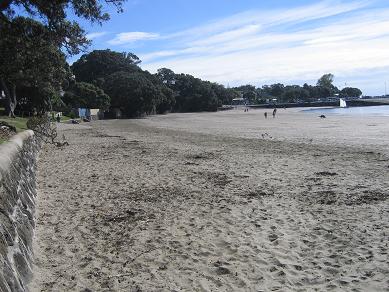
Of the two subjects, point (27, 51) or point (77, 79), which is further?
point (77, 79)

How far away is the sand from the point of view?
5895 mm

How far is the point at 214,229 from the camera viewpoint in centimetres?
806

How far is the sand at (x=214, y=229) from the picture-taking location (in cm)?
589

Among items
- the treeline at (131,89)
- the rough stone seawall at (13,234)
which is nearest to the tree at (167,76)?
the treeline at (131,89)

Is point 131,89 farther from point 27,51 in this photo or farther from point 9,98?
point 27,51

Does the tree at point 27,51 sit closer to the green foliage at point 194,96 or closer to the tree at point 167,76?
the green foliage at point 194,96

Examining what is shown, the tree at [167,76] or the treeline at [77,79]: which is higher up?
the tree at [167,76]

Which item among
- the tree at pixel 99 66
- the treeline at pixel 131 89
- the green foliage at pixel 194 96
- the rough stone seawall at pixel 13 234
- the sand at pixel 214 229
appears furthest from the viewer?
the green foliage at pixel 194 96

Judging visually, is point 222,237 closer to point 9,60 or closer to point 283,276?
point 283,276

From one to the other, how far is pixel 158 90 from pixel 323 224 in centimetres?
9819

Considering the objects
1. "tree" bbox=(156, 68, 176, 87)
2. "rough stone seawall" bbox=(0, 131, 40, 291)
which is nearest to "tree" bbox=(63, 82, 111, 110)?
"tree" bbox=(156, 68, 176, 87)

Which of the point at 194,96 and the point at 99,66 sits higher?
the point at 99,66

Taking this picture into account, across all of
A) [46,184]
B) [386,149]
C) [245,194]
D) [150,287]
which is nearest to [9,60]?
[46,184]

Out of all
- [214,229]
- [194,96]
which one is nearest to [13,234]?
[214,229]
